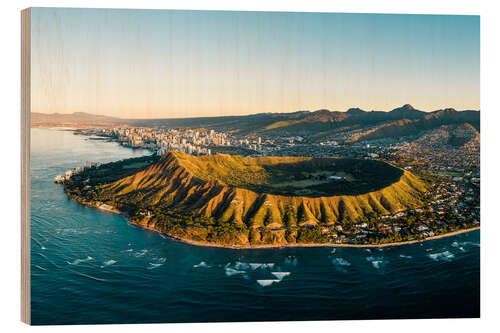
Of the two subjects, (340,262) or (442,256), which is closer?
(340,262)

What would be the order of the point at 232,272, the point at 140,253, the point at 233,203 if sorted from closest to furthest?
the point at 232,272
the point at 140,253
the point at 233,203

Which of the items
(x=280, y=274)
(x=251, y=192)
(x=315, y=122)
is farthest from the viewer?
(x=315, y=122)

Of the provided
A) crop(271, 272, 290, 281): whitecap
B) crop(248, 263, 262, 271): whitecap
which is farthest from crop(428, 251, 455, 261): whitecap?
crop(248, 263, 262, 271): whitecap

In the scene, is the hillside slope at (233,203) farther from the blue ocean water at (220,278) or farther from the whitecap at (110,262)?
the whitecap at (110,262)

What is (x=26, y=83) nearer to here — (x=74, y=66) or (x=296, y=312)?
(x=74, y=66)

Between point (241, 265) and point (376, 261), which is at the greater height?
point (376, 261)

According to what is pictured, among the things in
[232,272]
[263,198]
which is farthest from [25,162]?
[263,198]

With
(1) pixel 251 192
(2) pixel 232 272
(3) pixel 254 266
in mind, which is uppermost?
(1) pixel 251 192

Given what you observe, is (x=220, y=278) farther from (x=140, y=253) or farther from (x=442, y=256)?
(x=442, y=256)
